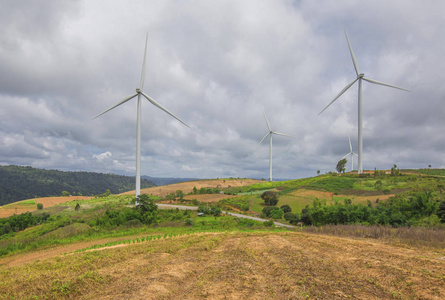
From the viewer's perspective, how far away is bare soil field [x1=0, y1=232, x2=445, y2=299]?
11.8 m

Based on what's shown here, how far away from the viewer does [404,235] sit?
24.1 metres

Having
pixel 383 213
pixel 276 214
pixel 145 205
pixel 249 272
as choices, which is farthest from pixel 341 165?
pixel 249 272

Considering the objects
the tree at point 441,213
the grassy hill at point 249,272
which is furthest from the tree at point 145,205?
the tree at point 441,213

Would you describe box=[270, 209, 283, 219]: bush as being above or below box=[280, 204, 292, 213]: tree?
below

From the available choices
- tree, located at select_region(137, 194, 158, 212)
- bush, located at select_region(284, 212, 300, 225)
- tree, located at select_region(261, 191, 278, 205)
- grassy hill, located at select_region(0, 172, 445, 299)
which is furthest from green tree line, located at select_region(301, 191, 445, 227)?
tree, located at select_region(137, 194, 158, 212)

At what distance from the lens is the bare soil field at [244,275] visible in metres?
11.8

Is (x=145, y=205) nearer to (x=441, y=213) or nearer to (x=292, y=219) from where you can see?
(x=292, y=219)

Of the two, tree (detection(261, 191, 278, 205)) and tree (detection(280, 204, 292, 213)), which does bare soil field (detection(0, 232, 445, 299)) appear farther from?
tree (detection(261, 191, 278, 205))

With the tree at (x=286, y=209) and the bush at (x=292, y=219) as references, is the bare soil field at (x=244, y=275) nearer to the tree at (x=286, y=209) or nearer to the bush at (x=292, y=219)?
the bush at (x=292, y=219)

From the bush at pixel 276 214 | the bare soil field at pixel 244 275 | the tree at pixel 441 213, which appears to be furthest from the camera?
the bush at pixel 276 214

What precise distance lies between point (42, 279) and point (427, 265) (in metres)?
22.9

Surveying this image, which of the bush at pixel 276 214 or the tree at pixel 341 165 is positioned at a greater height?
the tree at pixel 341 165

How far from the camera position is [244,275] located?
47.0 ft

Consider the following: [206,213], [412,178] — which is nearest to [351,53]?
[412,178]
